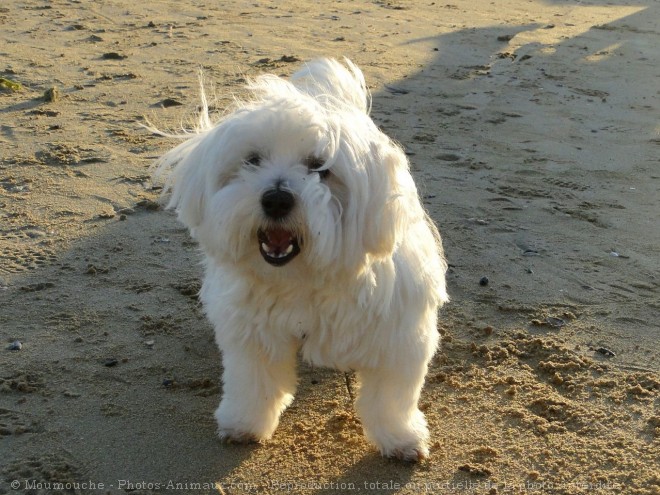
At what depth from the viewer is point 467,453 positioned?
10.1 feet

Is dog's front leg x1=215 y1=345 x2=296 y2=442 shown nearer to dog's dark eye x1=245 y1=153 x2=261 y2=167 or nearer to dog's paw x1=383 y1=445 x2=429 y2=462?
dog's paw x1=383 y1=445 x2=429 y2=462

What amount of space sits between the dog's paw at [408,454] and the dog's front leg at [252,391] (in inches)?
17.3

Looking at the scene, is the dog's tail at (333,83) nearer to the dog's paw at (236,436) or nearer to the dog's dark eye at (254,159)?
the dog's dark eye at (254,159)

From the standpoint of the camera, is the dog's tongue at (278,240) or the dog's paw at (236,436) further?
the dog's paw at (236,436)

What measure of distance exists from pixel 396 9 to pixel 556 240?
6432mm

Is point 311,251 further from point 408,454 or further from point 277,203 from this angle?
point 408,454

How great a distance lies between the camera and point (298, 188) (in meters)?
2.48

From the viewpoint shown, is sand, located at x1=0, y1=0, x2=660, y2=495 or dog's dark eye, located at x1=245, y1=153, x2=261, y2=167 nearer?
dog's dark eye, located at x1=245, y1=153, x2=261, y2=167

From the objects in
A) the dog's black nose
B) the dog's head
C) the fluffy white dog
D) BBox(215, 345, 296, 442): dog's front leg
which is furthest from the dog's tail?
BBox(215, 345, 296, 442): dog's front leg

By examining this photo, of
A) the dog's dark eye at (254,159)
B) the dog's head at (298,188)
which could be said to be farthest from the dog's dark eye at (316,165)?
the dog's dark eye at (254,159)

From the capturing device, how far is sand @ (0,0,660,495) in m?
2.99

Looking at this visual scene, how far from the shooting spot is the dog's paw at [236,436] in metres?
3.06

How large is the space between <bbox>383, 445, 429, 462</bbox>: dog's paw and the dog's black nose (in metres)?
1.05

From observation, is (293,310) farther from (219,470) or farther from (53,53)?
(53,53)
